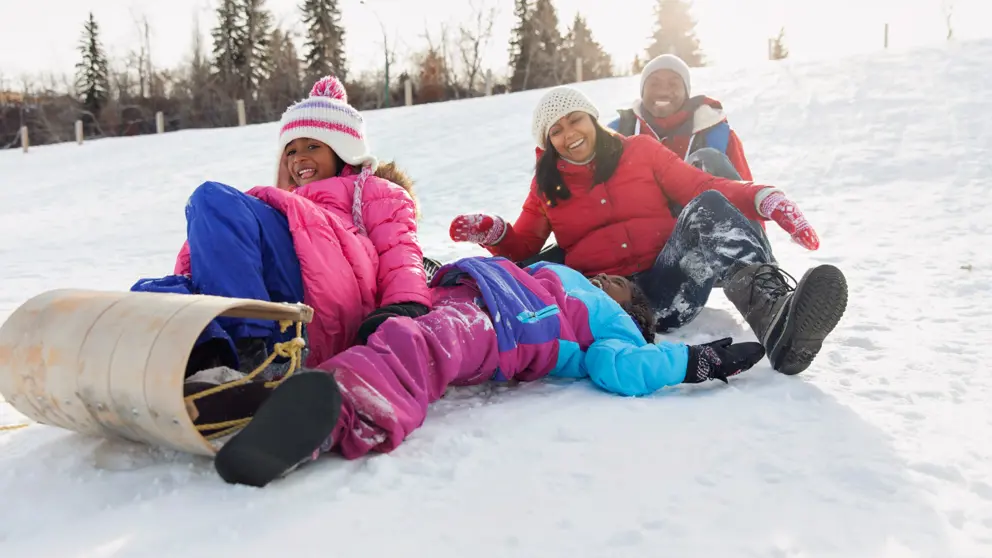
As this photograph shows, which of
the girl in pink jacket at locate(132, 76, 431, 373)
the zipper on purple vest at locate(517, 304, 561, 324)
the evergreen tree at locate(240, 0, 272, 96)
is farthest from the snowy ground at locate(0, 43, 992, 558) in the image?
the evergreen tree at locate(240, 0, 272, 96)

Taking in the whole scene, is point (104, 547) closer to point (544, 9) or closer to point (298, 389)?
point (298, 389)

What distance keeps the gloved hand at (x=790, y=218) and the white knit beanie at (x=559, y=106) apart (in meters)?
0.80

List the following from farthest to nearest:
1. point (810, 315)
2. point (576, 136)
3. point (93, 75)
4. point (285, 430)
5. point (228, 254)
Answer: point (93, 75)
point (576, 136)
point (810, 315)
point (228, 254)
point (285, 430)

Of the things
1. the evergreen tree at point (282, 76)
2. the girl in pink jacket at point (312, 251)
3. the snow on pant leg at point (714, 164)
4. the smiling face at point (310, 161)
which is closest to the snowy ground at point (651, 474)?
the girl in pink jacket at point (312, 251)

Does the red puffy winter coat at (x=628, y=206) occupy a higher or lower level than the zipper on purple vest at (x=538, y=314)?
higher

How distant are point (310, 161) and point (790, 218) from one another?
1.60 m

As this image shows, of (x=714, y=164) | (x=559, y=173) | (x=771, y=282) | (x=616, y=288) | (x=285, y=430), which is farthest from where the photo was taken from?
(x=714, y=164)

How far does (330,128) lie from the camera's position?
2469mm

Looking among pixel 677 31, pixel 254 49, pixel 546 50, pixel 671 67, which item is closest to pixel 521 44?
pixel 546 50

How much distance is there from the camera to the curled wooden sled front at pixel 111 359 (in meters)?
1.27

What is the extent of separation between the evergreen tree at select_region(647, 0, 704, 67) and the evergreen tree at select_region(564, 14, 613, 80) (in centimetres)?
290

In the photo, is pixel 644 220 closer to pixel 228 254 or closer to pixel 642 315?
pixel 642 315

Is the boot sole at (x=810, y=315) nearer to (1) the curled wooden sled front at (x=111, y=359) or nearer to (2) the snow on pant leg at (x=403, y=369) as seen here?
(2) the snow on pant leg at (x=403, y=369)

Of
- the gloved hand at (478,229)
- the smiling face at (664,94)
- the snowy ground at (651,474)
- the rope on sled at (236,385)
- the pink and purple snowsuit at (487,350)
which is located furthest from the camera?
the smiling face at (664,94)
